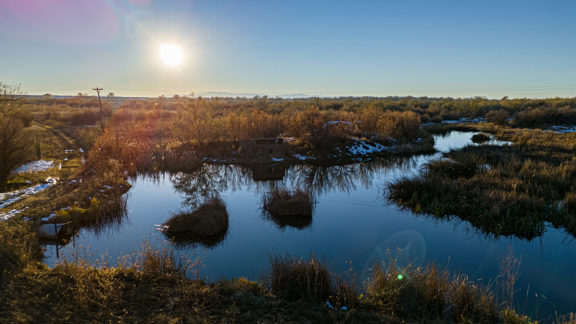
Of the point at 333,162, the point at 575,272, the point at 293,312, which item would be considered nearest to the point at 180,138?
the point at 333,162

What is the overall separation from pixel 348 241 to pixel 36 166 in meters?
18.2

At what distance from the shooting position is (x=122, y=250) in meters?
8.62

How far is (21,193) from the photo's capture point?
1184cm

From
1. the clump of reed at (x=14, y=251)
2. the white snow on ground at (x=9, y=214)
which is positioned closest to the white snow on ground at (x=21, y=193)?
the white snow on ground at (x=9, y=214)

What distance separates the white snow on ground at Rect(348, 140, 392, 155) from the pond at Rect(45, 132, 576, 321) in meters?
8.51

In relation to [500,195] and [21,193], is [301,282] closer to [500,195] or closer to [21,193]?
[500,195]

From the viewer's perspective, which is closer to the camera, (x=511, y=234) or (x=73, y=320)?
(x=73, y=320)

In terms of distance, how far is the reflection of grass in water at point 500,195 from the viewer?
1002cm

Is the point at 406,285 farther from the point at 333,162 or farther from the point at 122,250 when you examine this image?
the point at 333,162

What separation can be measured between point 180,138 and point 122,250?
16.8m

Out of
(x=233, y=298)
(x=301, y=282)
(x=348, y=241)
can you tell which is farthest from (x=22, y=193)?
(x=348, y=241)

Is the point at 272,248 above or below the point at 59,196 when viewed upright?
below

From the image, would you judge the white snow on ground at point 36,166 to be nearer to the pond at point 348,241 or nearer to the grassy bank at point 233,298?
the pond at point 348,241

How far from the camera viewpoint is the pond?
739cm
